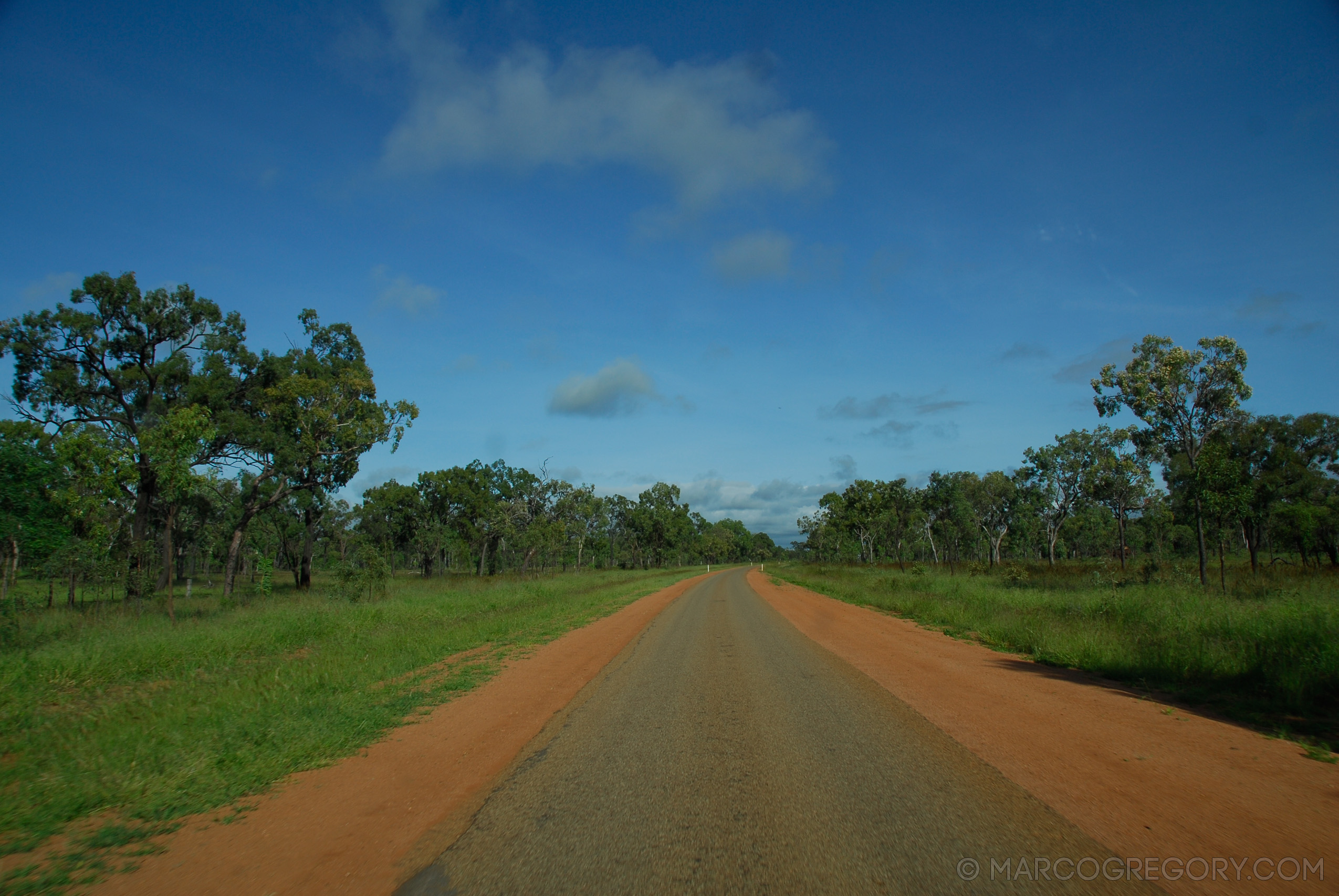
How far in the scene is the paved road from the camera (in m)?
3.57

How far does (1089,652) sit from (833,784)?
27.5 feet

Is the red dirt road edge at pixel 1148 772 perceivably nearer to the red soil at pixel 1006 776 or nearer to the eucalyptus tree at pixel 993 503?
the red soil at pixel 1006 776

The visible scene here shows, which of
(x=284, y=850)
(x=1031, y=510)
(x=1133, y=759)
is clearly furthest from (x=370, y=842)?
(x=1031, y=510)

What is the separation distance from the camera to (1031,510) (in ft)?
224

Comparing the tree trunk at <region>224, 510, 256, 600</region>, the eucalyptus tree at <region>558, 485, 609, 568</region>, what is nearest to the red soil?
the tree trunk at <region>224, 510, 256, 600</region>

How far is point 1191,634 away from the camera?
10758 mm

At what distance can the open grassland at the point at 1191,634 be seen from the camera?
7488 millimetres

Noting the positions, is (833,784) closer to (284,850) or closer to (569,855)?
(569,855)

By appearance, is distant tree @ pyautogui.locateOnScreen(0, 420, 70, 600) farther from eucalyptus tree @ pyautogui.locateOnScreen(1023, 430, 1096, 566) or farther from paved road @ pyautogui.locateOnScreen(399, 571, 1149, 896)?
eucalyptus tree @ pyautogui.locateOnScreen(1023, 430, 1096, 566)

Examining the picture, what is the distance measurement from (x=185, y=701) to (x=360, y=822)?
19.1ft

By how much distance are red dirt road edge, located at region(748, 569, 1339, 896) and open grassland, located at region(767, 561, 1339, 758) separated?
90 centimetres

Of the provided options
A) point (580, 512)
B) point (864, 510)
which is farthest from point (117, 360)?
point (864, 510)

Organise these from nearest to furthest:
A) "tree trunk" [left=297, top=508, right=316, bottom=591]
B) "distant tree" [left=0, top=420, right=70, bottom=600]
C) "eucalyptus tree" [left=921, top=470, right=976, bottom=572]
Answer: "distant tree" [left=0, top=420, right=70, bottom=600]
"tree trunk" [left=297, top=508, right=316, bottom=591]
"eucalyptus tree" [left=921, top=470, right=976, bottom=572]

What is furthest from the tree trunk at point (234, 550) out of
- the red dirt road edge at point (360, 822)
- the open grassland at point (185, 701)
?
the red dirt road edge at point (360, 822)
